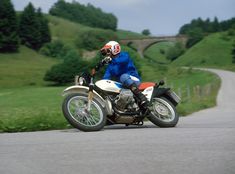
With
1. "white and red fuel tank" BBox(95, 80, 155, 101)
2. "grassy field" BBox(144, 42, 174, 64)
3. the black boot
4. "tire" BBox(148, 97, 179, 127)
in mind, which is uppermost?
"white and red fuel tank" BBox(95, 80, 155, 101)

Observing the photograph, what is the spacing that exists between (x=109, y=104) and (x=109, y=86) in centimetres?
31

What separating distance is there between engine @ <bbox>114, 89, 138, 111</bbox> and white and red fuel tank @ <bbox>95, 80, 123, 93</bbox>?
102 millimetres

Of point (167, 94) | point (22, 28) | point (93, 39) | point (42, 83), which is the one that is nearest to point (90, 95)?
point (167, 94)

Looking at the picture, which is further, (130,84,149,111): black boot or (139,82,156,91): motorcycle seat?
(139,82,156,91): motorcycle seat

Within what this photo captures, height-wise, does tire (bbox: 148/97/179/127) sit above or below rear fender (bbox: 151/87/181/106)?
below

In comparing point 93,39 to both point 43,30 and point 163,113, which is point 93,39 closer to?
point 43,30

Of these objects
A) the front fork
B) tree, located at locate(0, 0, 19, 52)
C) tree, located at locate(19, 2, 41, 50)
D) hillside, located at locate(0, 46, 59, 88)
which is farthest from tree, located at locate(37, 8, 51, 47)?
the front fork

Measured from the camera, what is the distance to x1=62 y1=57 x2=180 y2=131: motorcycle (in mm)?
9250

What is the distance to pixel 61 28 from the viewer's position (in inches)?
7859

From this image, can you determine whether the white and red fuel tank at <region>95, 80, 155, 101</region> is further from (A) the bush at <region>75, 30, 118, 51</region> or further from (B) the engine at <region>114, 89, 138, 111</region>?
(A) the bush at <region>75, 30, 118, 51</region>

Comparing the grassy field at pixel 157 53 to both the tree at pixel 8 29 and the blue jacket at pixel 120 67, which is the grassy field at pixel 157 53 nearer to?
the tree at pixel 8 29

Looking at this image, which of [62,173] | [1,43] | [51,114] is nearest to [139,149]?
[62,173]

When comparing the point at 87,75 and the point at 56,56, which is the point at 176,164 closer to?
the point at 87,75

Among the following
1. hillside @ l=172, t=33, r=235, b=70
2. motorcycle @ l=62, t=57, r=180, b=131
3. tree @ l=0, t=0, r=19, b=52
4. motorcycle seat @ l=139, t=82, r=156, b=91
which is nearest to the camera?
motorcycle @ l=62, t=57, r=180, b=131
